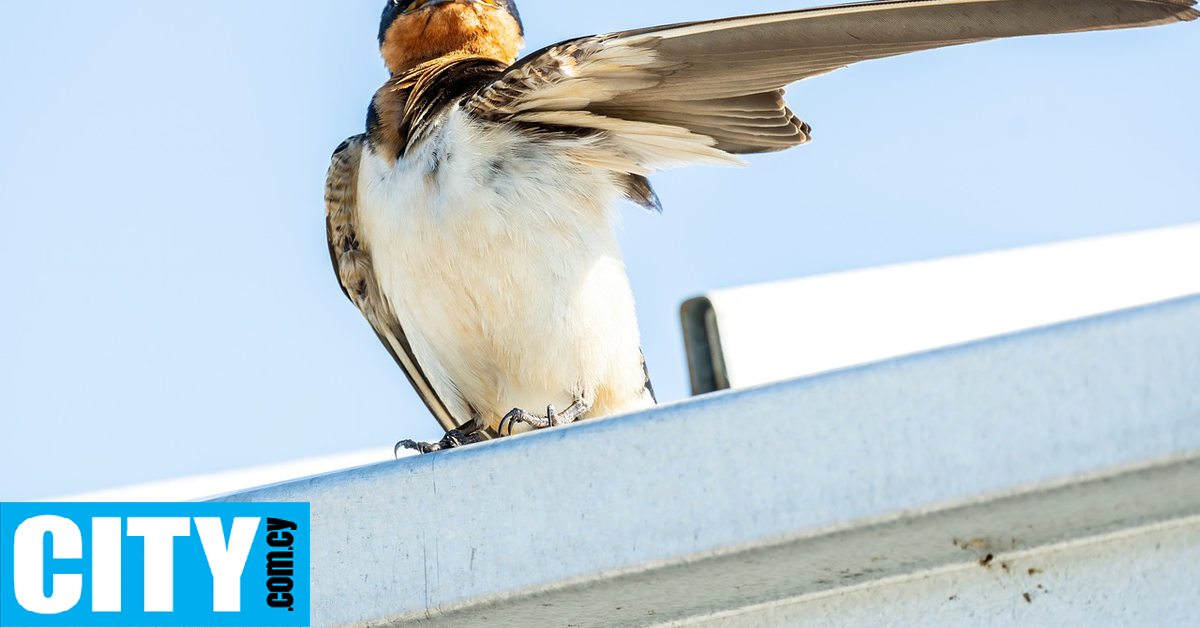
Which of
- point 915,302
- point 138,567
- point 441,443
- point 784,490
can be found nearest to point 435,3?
point 441,443

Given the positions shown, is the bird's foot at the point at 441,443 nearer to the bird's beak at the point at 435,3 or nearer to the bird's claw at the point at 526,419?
the bird's claw at the point at 526,419

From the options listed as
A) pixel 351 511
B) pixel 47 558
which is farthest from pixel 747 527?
pixel 47 558

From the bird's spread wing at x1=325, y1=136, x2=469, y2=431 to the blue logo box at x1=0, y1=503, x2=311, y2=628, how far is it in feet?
3.63

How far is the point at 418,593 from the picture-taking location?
135cm

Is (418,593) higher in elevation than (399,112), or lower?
lower

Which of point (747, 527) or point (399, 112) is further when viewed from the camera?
point (399, 112)

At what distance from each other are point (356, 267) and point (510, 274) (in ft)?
2.38

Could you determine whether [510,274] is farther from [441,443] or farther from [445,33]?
[445,33]

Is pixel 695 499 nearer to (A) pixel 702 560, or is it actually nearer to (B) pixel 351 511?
(A) pixel 702 560

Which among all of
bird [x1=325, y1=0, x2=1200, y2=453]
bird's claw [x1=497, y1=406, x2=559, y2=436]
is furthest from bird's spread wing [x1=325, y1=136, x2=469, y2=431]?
bird's claw [x1=497, y1=406, x2=559, y2=436]

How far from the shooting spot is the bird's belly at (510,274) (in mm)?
2945

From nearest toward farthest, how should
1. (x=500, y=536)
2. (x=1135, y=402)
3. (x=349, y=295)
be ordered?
(x=1135, y=402), (x=500, y=536), (x=349, y=295)

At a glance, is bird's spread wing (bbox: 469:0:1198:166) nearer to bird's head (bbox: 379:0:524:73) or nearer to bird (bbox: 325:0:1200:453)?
bird (bbox: 325:0:1200:453)

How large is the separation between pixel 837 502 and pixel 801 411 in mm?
89
